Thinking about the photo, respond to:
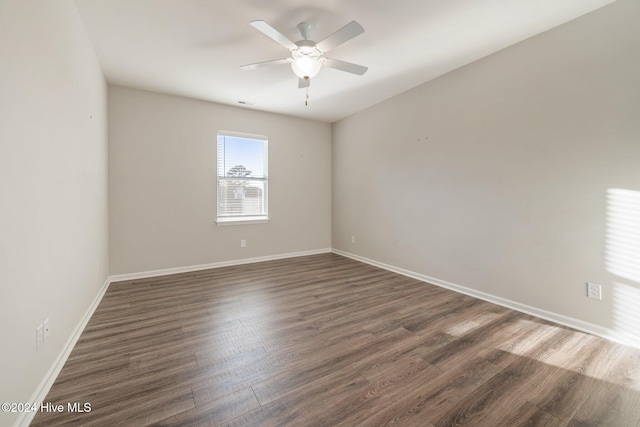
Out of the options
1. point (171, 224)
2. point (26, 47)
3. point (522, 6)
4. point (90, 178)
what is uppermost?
point (522, 6)

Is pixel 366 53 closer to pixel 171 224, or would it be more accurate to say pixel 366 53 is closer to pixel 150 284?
pixel 171 224

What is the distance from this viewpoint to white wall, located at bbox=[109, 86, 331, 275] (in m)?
3.59

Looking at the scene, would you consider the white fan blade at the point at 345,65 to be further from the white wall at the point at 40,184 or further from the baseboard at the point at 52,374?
the baseboard at the point at 52,374

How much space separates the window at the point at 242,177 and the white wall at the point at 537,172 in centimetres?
246

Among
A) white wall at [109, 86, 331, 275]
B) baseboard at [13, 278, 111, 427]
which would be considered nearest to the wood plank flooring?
baseboard at [13, 278, 111, 427]

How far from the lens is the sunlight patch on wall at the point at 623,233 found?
200 cm

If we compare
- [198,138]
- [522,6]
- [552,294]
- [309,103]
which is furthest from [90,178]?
[552,294]

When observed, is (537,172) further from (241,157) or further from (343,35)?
(241,157)

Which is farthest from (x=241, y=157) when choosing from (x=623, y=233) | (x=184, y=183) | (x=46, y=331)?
(x=623, y=233)

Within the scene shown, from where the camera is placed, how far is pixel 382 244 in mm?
4285

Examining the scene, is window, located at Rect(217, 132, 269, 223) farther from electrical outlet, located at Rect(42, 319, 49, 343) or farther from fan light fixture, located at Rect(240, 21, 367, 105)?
electrical outlet, located at Rect(42, 319, 49, 343)

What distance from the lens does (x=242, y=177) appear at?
4.53 metres

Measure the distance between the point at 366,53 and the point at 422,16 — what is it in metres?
0.68

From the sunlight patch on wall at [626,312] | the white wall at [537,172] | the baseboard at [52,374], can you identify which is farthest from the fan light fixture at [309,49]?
the sunlight patch on wall at [626,312]
